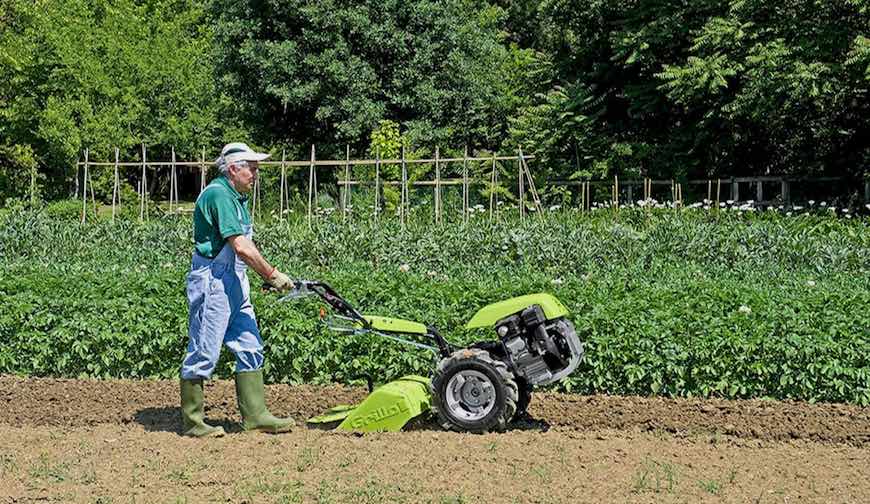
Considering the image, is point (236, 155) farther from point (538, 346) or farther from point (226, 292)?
point (538, 346)

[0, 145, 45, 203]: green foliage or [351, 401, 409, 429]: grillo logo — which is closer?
[351, 401, 409, 429]: grillo logo

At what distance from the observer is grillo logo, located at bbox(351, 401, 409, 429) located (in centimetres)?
759

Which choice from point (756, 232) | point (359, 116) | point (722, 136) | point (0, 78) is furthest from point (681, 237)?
point (0, 78)

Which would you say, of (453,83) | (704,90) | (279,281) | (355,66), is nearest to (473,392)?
(279,281)

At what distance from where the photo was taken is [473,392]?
24.9 ft

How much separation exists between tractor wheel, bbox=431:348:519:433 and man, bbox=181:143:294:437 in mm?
1064

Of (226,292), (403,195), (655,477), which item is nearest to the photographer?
(655,477)

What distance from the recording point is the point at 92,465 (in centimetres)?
693

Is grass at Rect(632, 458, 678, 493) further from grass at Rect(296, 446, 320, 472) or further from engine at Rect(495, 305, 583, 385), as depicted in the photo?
grass at Rect(296, 446, 320, 472)

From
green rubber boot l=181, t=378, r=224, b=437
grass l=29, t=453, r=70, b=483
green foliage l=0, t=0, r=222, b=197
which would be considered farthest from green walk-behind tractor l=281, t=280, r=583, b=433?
green foliage l=0, t=0, r=222, b=197

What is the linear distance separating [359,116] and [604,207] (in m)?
11.0

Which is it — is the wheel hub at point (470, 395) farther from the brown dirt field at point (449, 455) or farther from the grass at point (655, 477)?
the grass at point (655, 477)

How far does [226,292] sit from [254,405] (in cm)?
77

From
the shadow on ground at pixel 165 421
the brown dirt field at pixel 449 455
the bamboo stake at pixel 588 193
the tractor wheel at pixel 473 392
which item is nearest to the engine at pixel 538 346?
the tractor wheel at pixel 473 392
